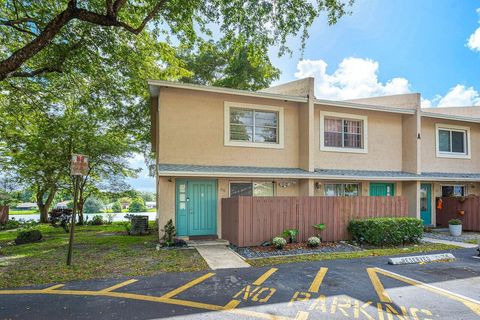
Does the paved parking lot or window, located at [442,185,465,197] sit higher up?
window, located at [442,185,465,197]

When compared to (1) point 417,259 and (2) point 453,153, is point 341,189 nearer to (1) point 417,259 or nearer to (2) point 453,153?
(1) point 417,259

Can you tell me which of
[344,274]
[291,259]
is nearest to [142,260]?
[291,259]

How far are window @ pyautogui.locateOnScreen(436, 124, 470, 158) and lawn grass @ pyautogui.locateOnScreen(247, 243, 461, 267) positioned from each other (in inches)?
296

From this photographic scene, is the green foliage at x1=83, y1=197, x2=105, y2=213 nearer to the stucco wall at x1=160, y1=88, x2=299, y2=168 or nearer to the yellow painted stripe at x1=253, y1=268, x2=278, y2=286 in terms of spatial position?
the stucco wall at x1=160, y1=88, x2=299, y2=168

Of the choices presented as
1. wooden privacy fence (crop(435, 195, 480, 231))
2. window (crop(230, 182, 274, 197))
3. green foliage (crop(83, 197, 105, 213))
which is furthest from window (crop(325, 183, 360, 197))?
green foliage (crop(83, 197, 105, 213))

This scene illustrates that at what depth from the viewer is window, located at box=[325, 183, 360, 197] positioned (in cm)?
1378

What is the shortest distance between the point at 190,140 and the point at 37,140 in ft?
35.1

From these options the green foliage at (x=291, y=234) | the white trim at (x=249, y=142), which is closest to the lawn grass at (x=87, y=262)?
the green foliage at (x=291, y=234)

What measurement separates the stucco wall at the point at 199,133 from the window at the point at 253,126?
230mm

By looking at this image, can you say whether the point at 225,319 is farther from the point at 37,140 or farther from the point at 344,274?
the point at 37,140

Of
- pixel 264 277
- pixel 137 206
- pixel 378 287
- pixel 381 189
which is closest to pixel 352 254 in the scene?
pixel 378 287

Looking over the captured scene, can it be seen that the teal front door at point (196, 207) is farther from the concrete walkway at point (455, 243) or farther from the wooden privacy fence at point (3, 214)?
the wooden privacy fence at point (3, 214)

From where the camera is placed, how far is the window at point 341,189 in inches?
543

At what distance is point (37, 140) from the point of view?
16.2 meters
